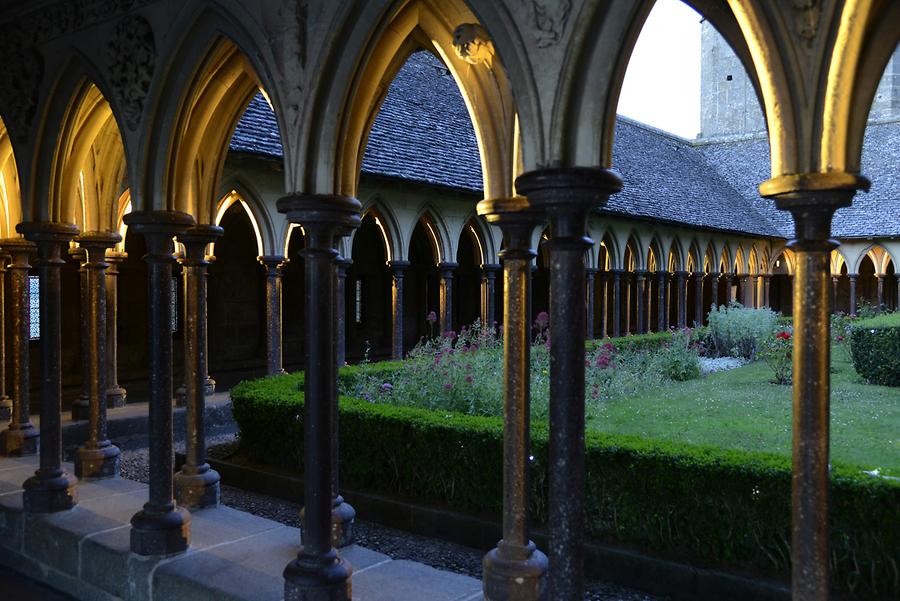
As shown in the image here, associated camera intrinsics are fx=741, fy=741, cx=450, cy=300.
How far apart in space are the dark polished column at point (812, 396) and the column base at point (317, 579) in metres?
2.04

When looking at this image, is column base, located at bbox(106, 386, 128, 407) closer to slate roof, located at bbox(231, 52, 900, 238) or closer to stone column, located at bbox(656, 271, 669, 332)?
slate roof, located at bbox(231, 52, 900, 238)

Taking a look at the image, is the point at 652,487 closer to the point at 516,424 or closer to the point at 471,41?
the point at 516,424

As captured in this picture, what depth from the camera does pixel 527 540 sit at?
12.4 ft

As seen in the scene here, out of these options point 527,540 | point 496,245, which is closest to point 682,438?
point 527,540

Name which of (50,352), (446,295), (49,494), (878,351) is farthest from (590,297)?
(49,494)

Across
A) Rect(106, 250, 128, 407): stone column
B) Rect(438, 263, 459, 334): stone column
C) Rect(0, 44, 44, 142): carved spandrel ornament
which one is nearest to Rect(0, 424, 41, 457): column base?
Rect(106, 250, 128, 407): stone column

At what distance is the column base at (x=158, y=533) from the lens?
14.3 feet

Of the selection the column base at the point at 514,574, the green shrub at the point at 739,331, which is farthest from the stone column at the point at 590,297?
the column base at the point at 514,574

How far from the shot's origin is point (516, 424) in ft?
12.5

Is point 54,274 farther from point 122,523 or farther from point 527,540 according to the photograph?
point 527,540

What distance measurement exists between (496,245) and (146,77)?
11.7m

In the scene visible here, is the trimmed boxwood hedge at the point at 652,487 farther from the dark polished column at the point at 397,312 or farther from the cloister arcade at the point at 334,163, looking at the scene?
the dark polished column at the point at 397,312

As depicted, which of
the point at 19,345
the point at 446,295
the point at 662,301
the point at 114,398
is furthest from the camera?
the point at 662,301

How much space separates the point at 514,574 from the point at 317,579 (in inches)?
37.8
